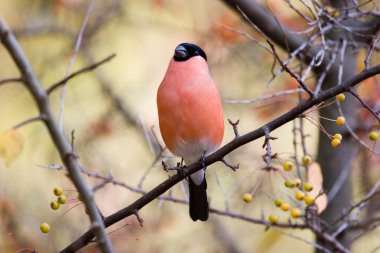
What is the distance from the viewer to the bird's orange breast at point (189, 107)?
1.90 meters

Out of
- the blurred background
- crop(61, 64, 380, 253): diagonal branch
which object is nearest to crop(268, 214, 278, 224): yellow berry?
crop(61, 64, 380, 253): diagonal branch

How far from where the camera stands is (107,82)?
11.1 feet

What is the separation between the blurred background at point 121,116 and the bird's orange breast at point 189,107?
2.91ft

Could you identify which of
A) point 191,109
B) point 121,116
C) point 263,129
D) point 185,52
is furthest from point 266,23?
point 121,116

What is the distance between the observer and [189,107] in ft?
6.23

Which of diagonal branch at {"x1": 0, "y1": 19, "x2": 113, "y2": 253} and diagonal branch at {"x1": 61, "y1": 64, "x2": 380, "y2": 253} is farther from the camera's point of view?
diagonal branch at {"x1": 61, "y1": 64, "x2": 380, "y2": 253}

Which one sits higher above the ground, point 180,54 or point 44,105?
point 180,54

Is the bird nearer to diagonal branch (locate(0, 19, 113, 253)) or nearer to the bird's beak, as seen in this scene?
the bird's beak

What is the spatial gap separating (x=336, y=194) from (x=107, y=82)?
1.41 metres

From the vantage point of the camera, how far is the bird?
6.23ft

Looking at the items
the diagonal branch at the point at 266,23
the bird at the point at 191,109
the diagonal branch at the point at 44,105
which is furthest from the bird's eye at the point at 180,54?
the diagonal branch at the point at 44,105

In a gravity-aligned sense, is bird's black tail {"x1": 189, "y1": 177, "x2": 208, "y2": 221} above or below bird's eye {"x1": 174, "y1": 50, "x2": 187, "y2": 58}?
below

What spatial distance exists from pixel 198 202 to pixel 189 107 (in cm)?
36

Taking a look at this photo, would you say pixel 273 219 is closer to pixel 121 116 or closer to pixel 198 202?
pixel 198 202
